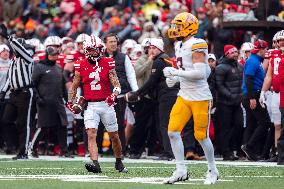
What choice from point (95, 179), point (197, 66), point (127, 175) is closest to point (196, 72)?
point (197, 66)

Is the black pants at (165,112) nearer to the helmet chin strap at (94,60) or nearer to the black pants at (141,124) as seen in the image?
the black pants at (141,124)

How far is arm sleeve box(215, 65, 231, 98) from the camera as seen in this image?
70.6 feet

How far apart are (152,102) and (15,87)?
2438 mm

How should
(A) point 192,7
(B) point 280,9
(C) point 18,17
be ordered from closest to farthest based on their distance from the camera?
(B) point 280,9, (A) point 192,7, (C) point 18,17

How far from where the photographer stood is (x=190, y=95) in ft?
49.8

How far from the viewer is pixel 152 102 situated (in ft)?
72.8

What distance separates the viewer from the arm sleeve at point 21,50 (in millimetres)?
21031

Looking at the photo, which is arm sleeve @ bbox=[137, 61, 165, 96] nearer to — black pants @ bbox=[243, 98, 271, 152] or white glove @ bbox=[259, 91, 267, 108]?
black pants @ bbox=[243, 98, 271, 152]

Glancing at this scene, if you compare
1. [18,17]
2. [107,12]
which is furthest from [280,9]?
[18,17]

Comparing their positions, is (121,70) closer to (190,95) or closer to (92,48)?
(92,48)

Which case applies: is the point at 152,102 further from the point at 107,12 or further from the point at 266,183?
the point at 107,12

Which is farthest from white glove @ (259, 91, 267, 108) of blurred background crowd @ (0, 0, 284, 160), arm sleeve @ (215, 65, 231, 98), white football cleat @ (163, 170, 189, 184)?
white football cleat @ (163, 170, 189, 184)

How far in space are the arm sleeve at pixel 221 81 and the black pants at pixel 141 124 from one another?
1.39 m

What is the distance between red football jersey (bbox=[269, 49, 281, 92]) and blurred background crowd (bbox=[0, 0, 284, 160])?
1.57m
